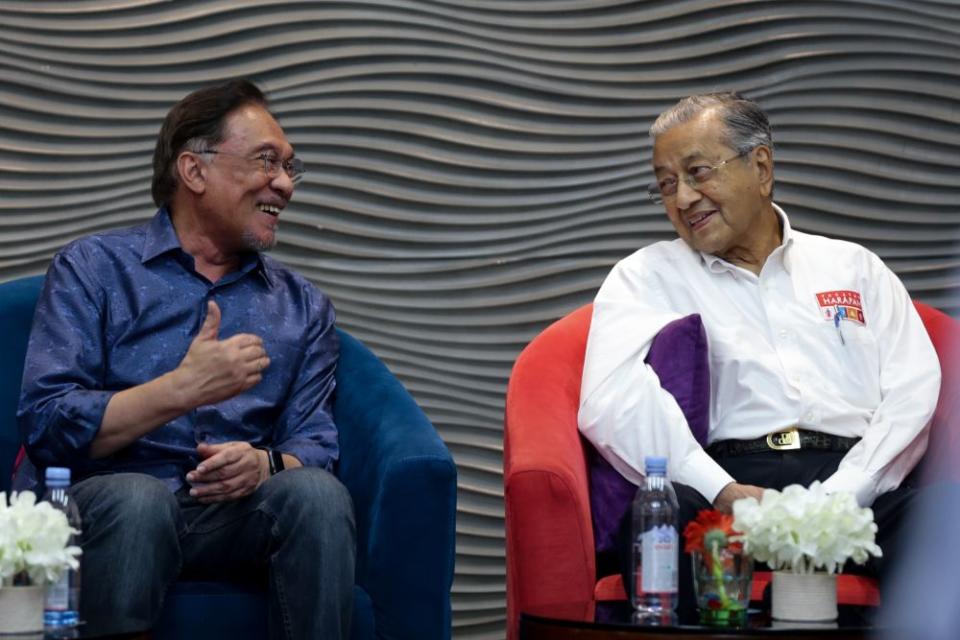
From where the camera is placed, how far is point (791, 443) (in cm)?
279

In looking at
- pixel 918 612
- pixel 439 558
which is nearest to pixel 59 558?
pixel 439 558

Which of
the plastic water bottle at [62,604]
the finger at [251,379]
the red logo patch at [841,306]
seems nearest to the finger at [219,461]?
the finger at [251,379]

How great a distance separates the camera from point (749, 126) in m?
3.00

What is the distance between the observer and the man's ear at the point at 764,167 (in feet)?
9.89

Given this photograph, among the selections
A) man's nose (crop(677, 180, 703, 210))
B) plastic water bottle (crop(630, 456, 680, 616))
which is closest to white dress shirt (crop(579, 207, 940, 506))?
man's nose (crop(677, 180, 703, 210))

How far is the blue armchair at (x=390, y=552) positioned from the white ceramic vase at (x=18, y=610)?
44 cm

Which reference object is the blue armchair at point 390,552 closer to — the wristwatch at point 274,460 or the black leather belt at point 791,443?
the wristwatch at point 274,460

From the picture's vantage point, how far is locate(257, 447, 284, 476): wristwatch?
2.55 m

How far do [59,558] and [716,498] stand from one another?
1209 millimetres

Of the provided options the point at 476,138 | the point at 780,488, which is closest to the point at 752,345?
the point at 780,488

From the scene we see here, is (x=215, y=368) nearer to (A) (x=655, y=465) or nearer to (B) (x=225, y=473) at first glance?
(B) (x=225, y=473)

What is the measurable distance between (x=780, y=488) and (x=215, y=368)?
1.09 metres

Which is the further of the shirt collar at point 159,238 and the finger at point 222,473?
the shirt collar at point 159,238

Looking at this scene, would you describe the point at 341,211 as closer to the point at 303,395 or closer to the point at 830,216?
the point at 303,395
